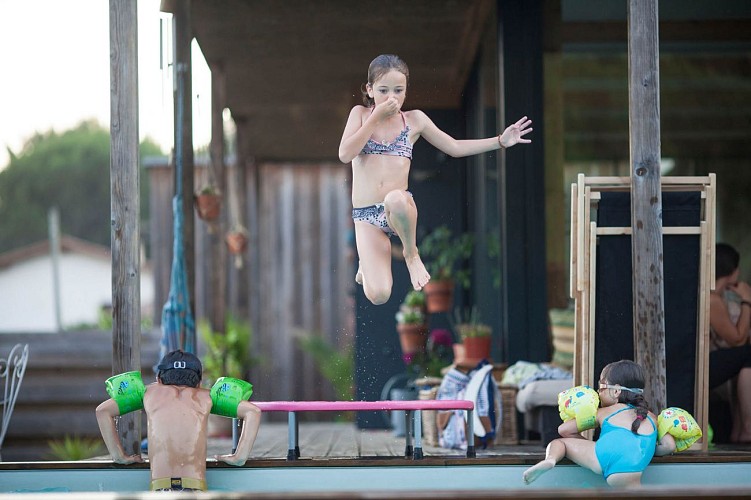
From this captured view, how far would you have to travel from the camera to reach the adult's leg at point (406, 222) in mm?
5152

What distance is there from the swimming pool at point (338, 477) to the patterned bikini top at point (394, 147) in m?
1.45

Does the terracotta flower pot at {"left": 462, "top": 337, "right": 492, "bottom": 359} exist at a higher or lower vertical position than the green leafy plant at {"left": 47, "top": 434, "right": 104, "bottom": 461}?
higher

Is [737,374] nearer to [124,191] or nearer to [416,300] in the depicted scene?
[416,300]

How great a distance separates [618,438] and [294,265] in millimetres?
9132

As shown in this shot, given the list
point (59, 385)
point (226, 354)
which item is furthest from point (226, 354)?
point (59, 385)

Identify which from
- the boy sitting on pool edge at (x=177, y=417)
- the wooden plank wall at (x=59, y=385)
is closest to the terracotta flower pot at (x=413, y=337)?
the wooden plank wall at (x=59, y=385)

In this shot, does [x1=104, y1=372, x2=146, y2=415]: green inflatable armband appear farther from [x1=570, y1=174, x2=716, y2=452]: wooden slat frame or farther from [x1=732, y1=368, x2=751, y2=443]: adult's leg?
[x1=732, y1=368, x2=751, y2=443]: adult's leg

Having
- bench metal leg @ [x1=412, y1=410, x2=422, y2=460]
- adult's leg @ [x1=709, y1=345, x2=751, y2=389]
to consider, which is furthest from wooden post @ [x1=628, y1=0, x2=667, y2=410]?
adult's leg @ [x1=709, y1=345, x2=751, y2=389]

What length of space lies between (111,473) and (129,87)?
1.80 metres

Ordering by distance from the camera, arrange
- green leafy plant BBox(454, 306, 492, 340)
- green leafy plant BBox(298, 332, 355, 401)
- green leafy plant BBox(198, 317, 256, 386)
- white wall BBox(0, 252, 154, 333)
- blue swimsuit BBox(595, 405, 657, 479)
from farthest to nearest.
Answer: white wall BBox(0, 252, 154, 333)
green leafy plant BBox(298, 332, 355, 401)
green leafy plant BBox(198, 317, 256, 386)
green leafy plant BBox(454, 306, 492, 340)
blue swimsuit BBox(595, 405, 657, 479)

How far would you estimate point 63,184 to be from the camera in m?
28.1

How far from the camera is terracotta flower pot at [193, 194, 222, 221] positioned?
8289mm

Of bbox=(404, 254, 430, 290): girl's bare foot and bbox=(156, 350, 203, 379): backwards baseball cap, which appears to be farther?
bbox=(404, 254, 430, 290): girl's bare foot

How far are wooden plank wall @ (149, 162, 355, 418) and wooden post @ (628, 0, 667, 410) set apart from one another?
828 cm
